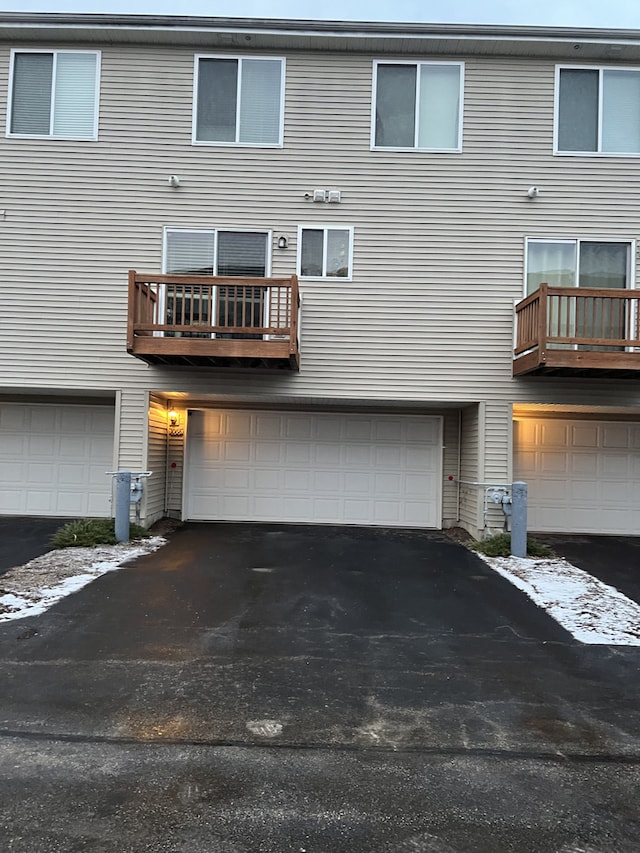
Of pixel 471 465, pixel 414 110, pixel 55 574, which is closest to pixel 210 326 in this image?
pixel 55 574

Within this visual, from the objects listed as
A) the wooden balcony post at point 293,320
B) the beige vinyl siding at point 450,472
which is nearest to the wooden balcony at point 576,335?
the beige vinyl siding at point 450,472

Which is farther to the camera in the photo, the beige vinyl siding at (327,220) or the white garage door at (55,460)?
the white garage door at (55,460)

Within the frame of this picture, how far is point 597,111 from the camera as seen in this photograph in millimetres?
8742

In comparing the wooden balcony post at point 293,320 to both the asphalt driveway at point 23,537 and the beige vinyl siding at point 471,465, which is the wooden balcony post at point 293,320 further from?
the asphalt driveway at point 23,537

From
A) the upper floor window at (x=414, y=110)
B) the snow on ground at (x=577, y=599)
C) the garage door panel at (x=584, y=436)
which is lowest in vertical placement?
the snow on ground at (x=577, y=599)

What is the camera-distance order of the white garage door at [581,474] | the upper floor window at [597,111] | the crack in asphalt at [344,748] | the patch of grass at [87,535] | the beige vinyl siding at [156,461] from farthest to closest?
the white garage door at [581,474], the beige vinyl siding at [156,461], the upper floor window at [597,111], the patch of grass at [87,535], the crack in asphalt at [344,748]

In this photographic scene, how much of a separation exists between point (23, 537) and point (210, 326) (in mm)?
4197

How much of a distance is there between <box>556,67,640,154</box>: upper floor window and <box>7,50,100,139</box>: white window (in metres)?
7.42

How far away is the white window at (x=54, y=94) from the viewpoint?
8719mm

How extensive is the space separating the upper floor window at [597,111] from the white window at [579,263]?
1503mm

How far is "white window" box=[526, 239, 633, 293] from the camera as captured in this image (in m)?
8.59

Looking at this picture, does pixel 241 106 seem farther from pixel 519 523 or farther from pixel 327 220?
pixel 519 523

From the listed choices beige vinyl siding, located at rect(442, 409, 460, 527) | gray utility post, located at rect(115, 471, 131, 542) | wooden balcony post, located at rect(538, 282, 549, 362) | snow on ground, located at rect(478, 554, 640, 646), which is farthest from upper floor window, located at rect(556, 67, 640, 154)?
gray utility post, located at rect(115, 471, 131, 542)

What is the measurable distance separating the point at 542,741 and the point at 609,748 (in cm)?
34
